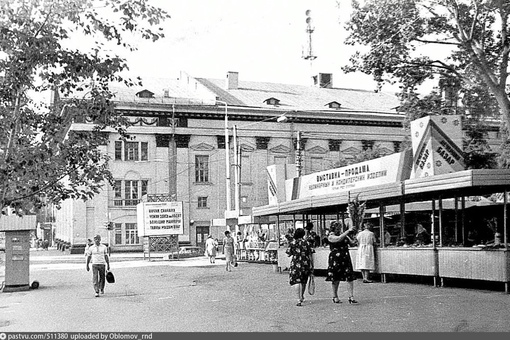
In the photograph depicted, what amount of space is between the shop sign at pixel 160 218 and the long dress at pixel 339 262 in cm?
2820

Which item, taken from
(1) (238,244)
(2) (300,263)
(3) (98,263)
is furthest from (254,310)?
(1) (238,244)

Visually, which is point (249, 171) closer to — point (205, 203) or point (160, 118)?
point (205, 203)

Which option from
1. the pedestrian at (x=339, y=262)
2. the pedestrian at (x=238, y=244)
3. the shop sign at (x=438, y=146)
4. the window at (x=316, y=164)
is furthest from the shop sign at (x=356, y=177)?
the window at (x=316, y=164)

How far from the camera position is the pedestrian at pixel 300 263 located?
13727mm

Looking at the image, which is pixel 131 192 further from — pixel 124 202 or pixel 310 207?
pixel 310 207

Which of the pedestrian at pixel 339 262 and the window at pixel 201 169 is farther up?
the window at pixel 201 169

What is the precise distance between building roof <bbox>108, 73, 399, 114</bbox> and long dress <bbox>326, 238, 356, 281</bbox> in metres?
44.2

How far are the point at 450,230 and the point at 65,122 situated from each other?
1799 cm

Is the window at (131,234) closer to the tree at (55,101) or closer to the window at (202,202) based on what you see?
the window at (202,202)

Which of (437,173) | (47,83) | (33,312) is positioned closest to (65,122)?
(47,83)

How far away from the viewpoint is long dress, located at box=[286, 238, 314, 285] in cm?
1373

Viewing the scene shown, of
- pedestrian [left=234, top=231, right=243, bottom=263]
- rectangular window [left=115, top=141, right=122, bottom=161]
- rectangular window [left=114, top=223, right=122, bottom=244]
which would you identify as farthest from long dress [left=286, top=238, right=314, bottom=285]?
rectangular window [left=115, top=141, right=122, bottom=161]

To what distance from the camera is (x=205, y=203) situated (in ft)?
195

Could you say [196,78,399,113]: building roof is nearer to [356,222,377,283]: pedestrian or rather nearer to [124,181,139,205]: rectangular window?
[124,181,139,205]: rectangular window
